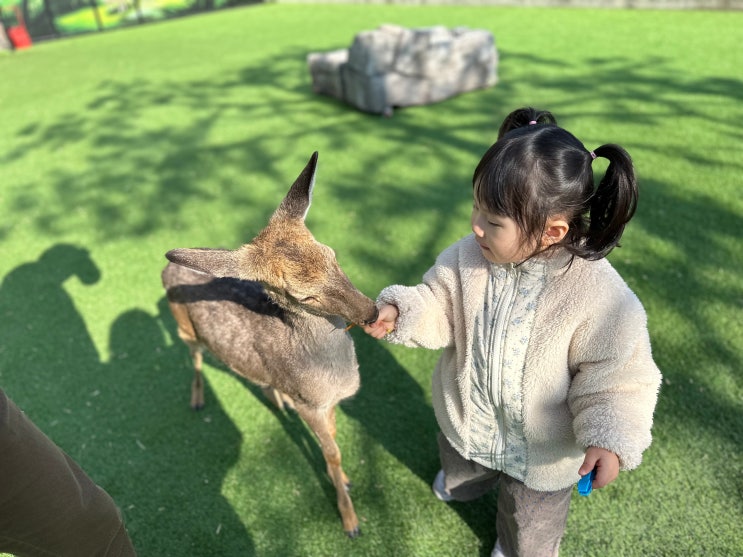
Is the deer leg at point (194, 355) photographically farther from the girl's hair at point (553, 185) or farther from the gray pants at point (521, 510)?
the girl's hair at point (553, 185)

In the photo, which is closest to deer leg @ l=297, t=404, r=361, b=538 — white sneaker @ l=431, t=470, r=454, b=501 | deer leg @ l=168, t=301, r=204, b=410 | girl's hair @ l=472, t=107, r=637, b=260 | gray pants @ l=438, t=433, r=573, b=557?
white sneaker @ l=431, t=470, r=454, b=501

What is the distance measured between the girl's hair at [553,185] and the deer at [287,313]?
0.67 meters

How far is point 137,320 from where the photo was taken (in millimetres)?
4066

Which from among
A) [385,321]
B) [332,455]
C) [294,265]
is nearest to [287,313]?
[294,265]

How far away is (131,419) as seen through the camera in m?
3.33

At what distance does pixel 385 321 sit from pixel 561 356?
2.20 feet

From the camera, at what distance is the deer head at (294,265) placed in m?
2.00

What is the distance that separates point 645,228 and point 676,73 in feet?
15.7

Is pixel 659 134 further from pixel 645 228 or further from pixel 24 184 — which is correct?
pixel 24 184

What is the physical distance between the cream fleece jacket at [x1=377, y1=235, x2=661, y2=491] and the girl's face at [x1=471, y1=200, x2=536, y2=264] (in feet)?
0.44

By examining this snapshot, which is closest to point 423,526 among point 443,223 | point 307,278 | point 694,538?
point 694,538

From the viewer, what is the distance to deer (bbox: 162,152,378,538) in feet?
6.64

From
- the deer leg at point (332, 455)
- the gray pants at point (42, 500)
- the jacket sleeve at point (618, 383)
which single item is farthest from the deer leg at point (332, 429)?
the jacket sleeve at point (618, 383)

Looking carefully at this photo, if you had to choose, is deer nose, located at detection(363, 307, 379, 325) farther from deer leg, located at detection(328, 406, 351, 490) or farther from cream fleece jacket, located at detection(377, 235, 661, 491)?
deer leg, located at detection(328, 406, 351, 490)
